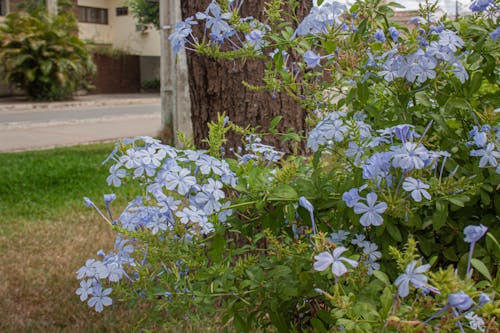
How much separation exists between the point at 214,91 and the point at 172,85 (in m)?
6.28

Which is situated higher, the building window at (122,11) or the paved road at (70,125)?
the building window at (122,11)

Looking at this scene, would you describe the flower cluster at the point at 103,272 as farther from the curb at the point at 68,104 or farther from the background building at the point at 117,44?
the background building at the point at 117,44

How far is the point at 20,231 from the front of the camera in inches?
203

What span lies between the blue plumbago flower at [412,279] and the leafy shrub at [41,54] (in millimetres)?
21130

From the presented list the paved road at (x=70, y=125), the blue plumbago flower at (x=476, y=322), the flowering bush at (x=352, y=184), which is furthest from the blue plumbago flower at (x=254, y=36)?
the paved road at (x=70, y=125)

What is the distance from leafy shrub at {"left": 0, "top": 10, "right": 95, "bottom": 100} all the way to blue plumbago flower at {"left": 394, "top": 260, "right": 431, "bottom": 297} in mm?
21130

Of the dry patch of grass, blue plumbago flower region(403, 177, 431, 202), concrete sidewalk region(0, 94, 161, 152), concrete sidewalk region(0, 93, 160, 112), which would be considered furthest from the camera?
concrete sidewalk region(0, 93, 160, 112)

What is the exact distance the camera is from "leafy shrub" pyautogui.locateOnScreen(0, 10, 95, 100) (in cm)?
2091

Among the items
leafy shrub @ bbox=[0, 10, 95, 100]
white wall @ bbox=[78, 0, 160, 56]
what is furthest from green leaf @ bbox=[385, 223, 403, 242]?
white wall @ bbox=[78, 0, 160, 56]

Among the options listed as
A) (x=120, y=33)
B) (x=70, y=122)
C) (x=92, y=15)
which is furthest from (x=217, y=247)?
(x=120, y=33)

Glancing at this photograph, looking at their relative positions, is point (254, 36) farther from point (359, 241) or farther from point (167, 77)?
point (167, 77)

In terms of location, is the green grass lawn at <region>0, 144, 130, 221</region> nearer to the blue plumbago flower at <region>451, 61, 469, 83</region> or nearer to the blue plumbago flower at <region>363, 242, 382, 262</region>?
the blue plumbago flower at <region>363, 242, 382, 262</region>

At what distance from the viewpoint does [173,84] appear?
9.53 metres

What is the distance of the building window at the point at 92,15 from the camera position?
3288 cm
